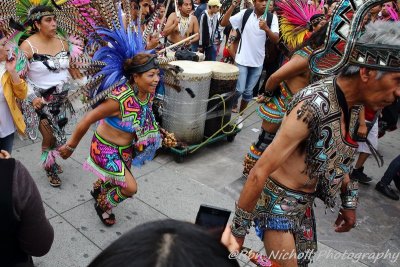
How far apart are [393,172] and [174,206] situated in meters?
2.64

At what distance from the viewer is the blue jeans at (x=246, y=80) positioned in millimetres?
5820

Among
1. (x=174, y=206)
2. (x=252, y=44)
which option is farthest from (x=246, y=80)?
(x=174, y=206)

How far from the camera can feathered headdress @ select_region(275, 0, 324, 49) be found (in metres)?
3.89

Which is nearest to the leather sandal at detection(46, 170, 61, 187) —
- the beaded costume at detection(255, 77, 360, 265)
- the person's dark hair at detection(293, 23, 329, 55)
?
the beaded costume at detection(255, 77, 360, 265)

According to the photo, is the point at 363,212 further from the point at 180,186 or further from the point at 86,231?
the point at 86,231

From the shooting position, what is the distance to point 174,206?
153 inches

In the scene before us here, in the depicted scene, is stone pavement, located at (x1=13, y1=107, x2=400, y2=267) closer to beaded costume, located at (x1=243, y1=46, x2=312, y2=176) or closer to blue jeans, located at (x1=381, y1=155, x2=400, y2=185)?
blue jeans, located at (x1=381, y1=155, x2=400, y2=185)

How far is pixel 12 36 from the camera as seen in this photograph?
11.8 feet

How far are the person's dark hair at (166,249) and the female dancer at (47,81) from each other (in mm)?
3299

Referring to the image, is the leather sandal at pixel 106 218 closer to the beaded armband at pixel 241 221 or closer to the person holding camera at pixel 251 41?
the beaded armband at pixel 241 221

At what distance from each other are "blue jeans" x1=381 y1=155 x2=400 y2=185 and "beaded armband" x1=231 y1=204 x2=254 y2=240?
3109mm

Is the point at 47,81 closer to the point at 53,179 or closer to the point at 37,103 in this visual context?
the point at 37,103

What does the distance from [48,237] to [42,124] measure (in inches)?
94.5

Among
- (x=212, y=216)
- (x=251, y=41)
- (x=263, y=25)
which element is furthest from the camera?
(x=251, y=41)
